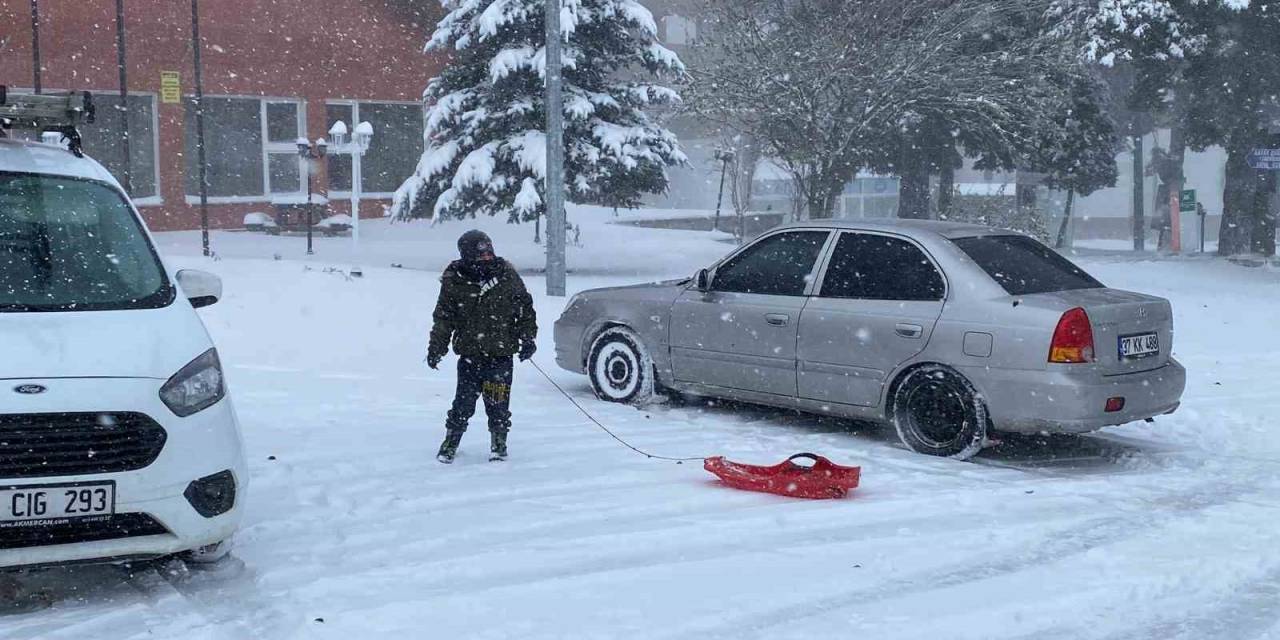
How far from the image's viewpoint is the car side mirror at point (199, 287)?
5.72 meters

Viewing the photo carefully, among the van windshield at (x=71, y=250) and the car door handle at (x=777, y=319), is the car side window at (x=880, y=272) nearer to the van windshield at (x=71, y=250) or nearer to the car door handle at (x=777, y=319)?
the car door handle at (x=777, y=319)

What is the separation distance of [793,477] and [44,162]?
414cm

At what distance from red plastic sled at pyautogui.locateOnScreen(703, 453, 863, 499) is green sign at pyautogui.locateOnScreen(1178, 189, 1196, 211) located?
2727 centimetres

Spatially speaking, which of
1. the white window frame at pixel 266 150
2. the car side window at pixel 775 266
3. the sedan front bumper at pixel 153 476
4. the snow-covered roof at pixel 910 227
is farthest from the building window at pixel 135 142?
the sedan front bumper at pixel 153 476

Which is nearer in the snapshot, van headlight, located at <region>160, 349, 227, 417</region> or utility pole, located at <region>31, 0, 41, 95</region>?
van headlight, located at <region>160, 349, 227, 417</region>

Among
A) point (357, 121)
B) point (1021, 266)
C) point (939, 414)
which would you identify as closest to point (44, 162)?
point (939, 414)

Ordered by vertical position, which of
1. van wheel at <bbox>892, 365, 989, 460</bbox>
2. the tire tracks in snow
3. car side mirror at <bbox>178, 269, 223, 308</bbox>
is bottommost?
the tire tracks in snow

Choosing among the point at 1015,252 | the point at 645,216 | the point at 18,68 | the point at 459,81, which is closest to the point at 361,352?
the point at 1015,252

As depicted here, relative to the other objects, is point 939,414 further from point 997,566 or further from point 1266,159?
point 1266,159

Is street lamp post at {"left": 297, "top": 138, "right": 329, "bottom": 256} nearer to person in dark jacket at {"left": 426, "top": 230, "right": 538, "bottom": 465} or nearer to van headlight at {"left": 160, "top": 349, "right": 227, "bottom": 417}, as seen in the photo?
person in dark jacket at {"left": 426, "top": 230, "right": 538, "bottom": 465}

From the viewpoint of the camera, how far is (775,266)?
8773 mm

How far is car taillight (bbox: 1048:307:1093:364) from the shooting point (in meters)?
7.18

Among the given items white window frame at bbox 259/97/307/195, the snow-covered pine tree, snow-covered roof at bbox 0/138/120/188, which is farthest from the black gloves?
white window frame at bbox 259/97/307/195

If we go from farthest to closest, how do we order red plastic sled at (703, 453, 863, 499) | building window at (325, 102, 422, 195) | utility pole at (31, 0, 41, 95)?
building window at (325, 102, 422, 195) < utility pole at (31, 0, 41, 95) < red plastic sled at (703, 453, 863, 499)
